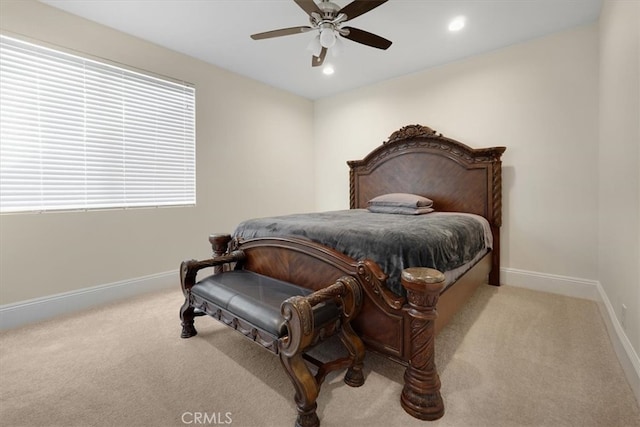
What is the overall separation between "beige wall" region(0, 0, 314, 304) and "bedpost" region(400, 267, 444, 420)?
Result: 9.47ft

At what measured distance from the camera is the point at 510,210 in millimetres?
3174

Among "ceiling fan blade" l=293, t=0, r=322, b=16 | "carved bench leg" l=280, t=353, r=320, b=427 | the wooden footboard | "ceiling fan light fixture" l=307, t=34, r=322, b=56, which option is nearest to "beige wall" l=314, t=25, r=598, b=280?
the wooden footboard

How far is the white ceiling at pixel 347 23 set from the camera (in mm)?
2447

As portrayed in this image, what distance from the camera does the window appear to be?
231 cm

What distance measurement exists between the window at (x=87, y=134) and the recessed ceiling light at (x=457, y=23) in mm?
2965

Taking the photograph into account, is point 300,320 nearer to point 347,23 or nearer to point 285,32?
point 285,32

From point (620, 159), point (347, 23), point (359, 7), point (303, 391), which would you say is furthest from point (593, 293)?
point (347, 23)

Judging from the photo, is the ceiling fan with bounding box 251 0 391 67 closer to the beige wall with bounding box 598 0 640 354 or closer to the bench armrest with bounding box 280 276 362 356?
the beige wall with bounding box 598 0 640 354

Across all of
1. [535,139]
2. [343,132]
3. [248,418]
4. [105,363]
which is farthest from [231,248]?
[535,139]

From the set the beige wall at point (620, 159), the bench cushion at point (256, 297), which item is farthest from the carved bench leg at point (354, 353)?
the beige wall at point (620, 159)

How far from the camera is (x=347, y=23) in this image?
9.04ft

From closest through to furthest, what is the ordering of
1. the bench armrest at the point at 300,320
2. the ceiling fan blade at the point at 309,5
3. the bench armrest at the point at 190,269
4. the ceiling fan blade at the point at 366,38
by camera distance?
the bench armrest at the point at 300,320, the ceiling fan blade at the point at 309,5, the bench armrest at the point at 190,269, the ceiling fan blade at the point at 366,38

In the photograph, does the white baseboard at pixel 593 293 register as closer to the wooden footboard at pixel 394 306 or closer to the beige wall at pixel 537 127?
the beige wall at pixel 537 127

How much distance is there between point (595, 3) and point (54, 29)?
4721 millimetres
